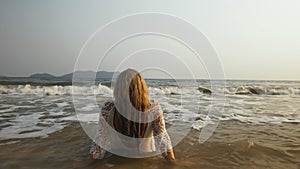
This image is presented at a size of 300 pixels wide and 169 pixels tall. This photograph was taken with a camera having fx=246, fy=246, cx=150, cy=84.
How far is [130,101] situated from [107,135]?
0.68 metres

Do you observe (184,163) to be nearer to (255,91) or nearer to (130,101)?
(130,101)

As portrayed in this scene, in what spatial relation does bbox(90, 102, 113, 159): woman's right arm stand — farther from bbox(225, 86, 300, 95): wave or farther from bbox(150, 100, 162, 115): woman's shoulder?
bbox(225, 86, 300, 95): wave

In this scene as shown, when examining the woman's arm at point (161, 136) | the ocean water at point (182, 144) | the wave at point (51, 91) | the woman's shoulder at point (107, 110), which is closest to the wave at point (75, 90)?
the wave at point (51, 91)

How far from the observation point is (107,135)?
339 centimetres

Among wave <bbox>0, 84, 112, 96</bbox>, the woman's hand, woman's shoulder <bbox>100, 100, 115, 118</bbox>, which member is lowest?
the woman's hand

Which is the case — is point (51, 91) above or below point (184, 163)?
above

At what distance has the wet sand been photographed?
3479mm

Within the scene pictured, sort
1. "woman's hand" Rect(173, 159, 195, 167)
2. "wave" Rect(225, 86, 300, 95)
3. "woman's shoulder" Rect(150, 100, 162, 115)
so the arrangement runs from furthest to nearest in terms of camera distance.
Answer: "wave" Rect(225, 86, 300, 95), "woman's hand" Rect(173, 159, 195, 167), "woman's shoulder" Rect(150, 100, 162, 115)

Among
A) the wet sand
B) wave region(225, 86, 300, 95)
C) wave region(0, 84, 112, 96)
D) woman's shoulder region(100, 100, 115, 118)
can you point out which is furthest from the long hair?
wave region(225, 86, 300, 95)

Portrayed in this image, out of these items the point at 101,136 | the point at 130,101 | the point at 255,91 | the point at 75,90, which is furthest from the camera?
the point at 255,91

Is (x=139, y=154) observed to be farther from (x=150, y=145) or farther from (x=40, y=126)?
(x=40, y=126)

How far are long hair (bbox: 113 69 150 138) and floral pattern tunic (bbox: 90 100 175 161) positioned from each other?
0.41 ft

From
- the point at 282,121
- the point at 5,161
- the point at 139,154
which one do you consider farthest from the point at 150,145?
the point at 282,121

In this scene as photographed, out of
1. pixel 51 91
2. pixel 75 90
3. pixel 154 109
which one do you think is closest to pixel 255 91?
pixel 75 90
